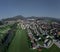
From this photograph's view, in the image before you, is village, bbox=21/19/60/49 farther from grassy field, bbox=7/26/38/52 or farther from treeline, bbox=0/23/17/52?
treeline, bbox=0/23/17/52

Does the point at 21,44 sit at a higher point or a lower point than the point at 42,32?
lower

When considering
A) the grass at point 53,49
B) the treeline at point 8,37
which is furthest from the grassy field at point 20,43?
the grass at point 53,49

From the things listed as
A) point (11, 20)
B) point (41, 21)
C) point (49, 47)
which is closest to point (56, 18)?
point (41, 21)

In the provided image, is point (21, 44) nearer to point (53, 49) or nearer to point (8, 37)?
point (8, 37)

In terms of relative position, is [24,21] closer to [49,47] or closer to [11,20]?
[11,20]

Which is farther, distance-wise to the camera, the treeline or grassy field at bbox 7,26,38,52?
the treeline

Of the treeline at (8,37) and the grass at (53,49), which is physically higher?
the treeline at (8,37)

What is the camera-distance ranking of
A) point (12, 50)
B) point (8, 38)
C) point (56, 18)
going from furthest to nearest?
point (8, 38)
point (56, 18)
point (12, 50)

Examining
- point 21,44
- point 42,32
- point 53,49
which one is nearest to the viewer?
point 53,49

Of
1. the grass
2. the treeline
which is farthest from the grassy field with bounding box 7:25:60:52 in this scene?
the treeline

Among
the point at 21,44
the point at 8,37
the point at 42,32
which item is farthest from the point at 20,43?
the point at 42,32

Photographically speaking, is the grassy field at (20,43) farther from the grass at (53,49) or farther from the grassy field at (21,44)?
the grass at (53,49)
